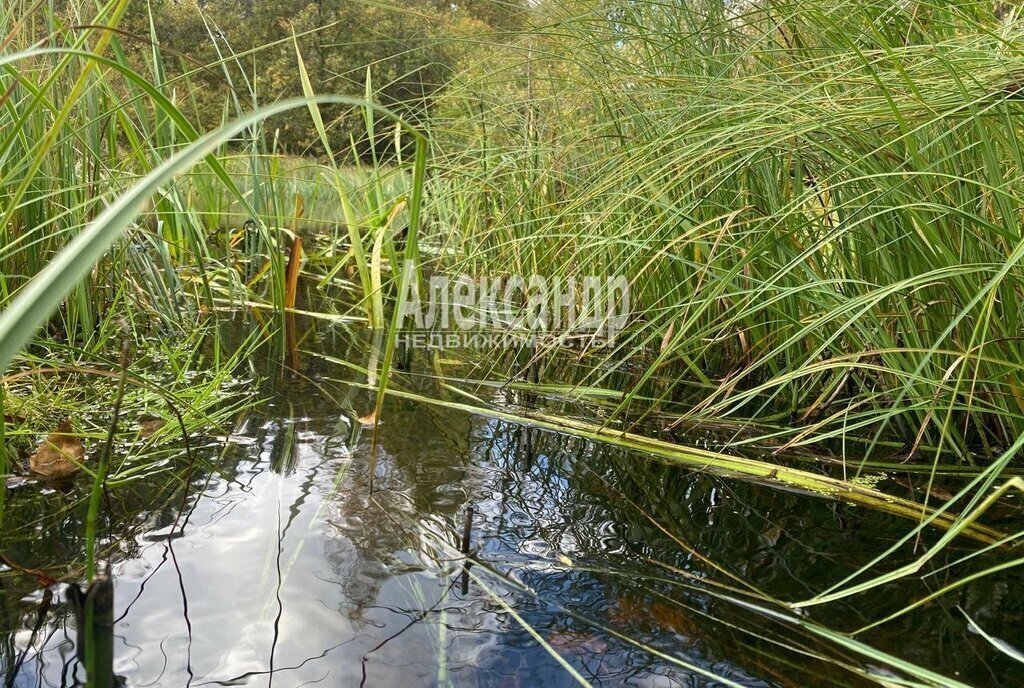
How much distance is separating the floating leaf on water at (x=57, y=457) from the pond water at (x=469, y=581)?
5 cm

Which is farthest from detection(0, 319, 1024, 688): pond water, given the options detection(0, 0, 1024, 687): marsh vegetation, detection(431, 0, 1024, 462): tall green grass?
detection(431, 0, 1024, 462): tall green grass

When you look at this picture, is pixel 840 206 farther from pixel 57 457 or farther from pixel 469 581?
pixel 57 457

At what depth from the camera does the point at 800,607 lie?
2.75 ft

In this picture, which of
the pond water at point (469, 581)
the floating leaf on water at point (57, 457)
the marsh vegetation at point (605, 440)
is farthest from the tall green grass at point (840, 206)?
the floating leaf on water at point (57, 457)

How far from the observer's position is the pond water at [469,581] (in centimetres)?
73

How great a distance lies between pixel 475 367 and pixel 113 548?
108cm

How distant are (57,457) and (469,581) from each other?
2.08 feet

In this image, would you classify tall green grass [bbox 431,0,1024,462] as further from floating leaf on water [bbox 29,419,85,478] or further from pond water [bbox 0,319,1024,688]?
floating leaf on water [bbox 29,419,85,478]

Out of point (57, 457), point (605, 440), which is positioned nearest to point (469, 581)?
point (605, 440)

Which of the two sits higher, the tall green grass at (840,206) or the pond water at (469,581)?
the tall green grass at (840,206)

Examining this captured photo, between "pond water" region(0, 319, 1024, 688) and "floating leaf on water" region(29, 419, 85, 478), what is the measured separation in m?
0.05

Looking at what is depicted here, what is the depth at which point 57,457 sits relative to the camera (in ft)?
3.54

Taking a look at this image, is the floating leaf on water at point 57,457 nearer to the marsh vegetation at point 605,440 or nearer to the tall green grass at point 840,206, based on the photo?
the marsh vegetation at point 605,440

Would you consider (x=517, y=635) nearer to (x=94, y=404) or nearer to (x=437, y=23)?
(x=94, y=404)
